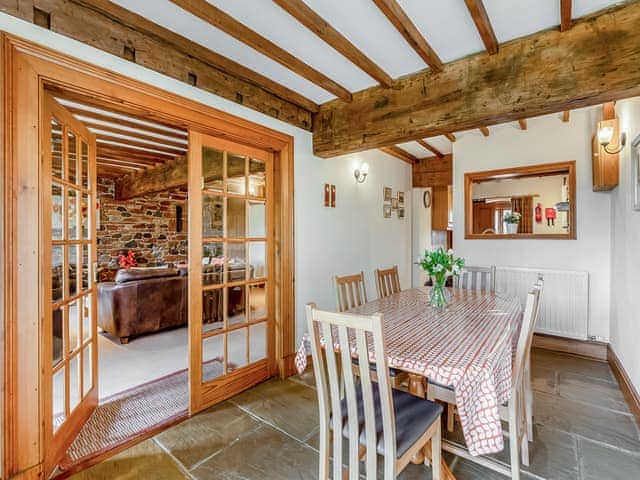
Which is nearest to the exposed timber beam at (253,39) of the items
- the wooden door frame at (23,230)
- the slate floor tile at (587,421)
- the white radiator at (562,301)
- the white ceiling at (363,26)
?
the white ceiling at (363,26)

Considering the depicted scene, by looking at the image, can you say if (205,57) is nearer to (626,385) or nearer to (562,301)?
(626,385)

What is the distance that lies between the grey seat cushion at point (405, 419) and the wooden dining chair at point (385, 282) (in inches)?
52.9

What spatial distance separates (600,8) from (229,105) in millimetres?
2390

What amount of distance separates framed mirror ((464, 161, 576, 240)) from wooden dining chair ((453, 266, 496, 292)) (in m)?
1.08

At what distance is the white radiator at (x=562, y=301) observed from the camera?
3.35 metres

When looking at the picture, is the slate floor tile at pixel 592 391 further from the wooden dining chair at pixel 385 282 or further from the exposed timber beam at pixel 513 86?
the exposed timber beam at pixel 513 86

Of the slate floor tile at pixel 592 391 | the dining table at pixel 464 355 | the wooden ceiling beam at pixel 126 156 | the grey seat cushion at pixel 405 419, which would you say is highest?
the wooden ceiling beam at pixel 126 156

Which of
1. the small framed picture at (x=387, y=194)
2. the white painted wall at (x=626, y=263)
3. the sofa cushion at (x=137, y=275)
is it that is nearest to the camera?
the white painted wall at (x=626, y=263)

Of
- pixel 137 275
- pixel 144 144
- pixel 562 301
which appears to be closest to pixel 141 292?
pixel 137 275

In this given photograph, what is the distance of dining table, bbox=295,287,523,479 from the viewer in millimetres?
1260

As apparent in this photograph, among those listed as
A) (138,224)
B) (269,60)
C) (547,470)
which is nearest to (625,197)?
(547,470)

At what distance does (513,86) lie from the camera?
205cm

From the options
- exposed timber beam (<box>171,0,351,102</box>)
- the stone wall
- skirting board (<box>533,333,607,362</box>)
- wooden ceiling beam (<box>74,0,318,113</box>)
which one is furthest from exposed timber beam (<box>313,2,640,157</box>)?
the stone wall

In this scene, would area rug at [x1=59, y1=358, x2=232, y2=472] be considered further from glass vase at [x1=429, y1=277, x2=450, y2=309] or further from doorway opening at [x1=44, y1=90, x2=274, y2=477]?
glass vase at [x1=429, y1=277, x2=450, y2=309]
